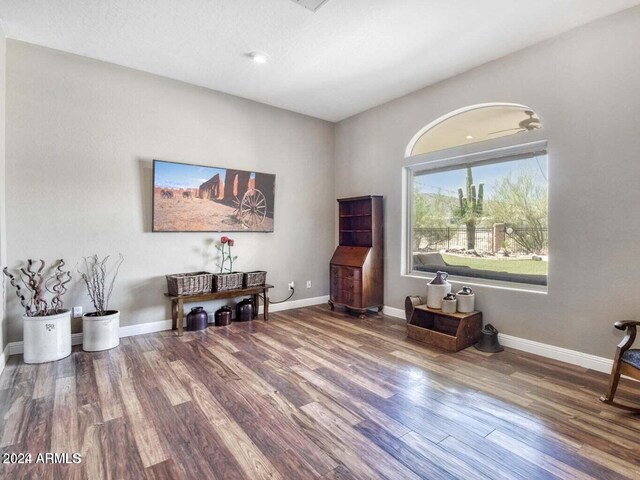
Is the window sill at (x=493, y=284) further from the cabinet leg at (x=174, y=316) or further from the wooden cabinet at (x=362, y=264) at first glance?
the cabinet leg at (x=174, y=316)

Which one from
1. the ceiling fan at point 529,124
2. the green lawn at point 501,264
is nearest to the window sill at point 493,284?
the green lawn at point 501,264

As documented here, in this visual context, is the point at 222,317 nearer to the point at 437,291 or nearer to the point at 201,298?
the point at 201,298

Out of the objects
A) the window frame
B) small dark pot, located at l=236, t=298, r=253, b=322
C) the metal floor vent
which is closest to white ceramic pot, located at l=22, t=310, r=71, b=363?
small dark pot, located at l=236, t=298, r=253, b=322

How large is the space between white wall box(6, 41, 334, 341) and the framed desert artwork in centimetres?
13

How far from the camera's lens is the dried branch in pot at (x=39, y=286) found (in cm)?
303

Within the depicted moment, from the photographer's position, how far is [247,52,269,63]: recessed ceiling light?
333 centimetres

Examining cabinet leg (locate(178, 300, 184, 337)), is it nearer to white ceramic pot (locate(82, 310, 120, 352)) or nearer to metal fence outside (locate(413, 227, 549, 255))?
white ceramic pot (locate(82, 310, 120, 352))

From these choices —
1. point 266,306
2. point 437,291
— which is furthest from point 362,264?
point 266,306

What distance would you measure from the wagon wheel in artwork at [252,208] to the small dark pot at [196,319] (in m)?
1.29

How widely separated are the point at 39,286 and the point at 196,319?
1526 mm

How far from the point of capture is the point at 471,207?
3.89 m

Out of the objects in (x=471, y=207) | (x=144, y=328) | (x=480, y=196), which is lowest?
(x=144, y=328)

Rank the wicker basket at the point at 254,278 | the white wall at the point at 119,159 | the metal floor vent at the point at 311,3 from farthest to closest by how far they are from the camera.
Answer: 1. the wicker basket at the point at 254,278
2. the white wall at the point at 119,159
3. the metal floor vent at the point at 311,3

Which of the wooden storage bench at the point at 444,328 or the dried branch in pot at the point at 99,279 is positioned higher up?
the dried branch in pot at the point at 99,279
